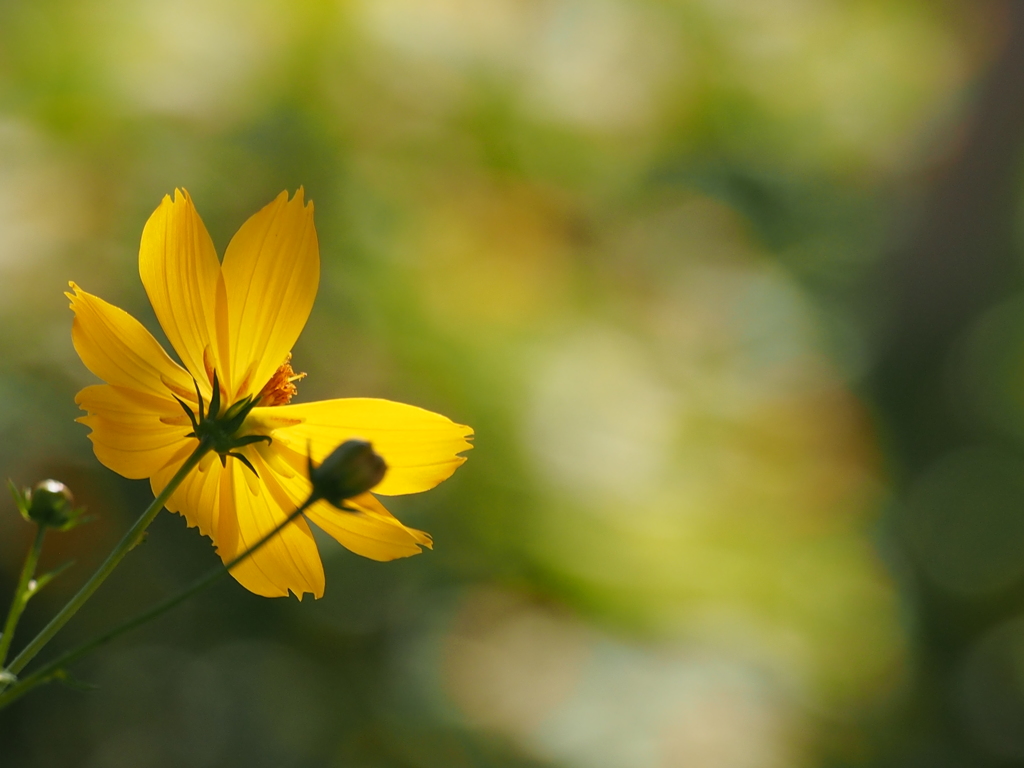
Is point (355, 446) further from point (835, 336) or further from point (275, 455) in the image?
point (835, 336)

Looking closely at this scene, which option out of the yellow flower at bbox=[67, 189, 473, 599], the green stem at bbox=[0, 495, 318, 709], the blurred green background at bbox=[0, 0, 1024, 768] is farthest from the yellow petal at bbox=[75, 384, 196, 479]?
the blurred green background at bbox=[0, 0, 1024, 768]

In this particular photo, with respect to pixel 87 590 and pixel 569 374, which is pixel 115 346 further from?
pixel 569 374

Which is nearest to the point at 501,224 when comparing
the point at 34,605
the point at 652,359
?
the point at 652,359

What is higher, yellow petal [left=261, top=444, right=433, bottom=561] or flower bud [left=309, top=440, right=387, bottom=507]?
yellow petal [left=261, top=444, right=433, bottom=561]

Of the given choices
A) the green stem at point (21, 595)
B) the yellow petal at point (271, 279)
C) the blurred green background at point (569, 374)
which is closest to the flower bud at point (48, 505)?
the green stem at point (21, 595)

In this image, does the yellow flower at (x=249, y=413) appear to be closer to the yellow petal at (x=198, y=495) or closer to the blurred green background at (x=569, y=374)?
the yellow petal at (x=198, y=495)

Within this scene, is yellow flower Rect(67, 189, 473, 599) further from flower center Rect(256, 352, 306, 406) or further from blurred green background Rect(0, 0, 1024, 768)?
blurred green background Rect(0, 0, 1024, 768)
